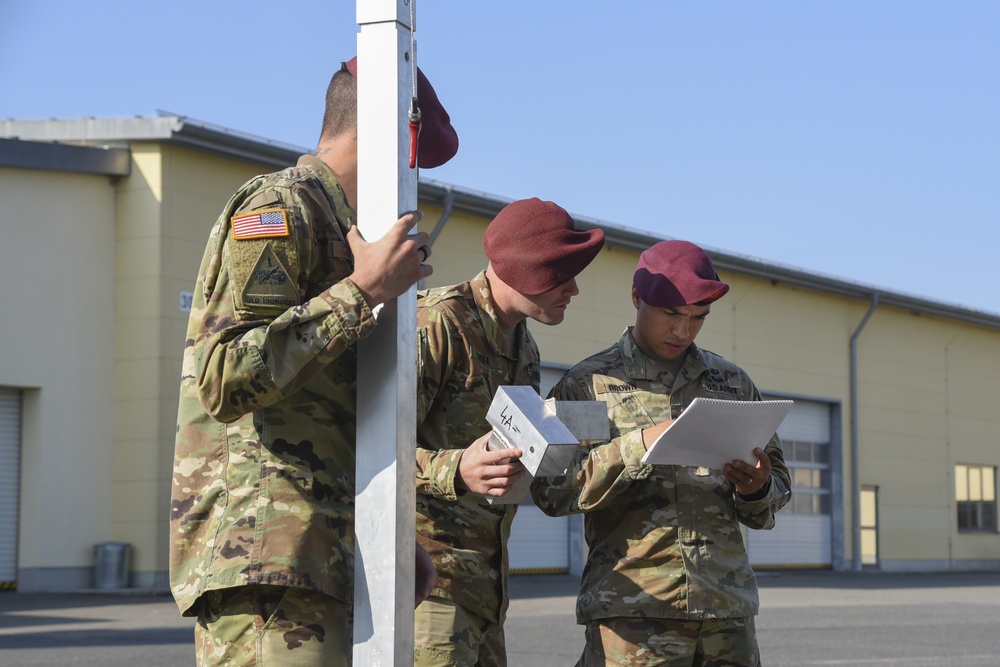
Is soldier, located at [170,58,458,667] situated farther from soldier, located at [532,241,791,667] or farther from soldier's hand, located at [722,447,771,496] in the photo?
soldier's hand, located at [722,447,771,496]

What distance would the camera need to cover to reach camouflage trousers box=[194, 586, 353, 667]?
8.21ft

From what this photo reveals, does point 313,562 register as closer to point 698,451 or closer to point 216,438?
point 216,438

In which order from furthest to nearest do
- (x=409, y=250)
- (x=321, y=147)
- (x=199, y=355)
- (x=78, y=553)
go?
(x=78, y=553), (x=321, y=147), (x=199, y=355), (x=409, y=250)

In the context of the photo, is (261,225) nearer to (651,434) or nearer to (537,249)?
(537,249)

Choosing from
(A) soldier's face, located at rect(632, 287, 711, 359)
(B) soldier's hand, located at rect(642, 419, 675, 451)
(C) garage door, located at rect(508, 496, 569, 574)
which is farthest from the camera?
(C) garage door, located at rect(508, 496, 569, 574)

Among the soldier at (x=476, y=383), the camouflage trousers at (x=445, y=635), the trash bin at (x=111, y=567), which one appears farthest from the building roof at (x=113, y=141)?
the camouflage trousers at (x=445, y=635)

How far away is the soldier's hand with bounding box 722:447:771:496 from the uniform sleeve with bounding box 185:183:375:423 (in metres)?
1.59

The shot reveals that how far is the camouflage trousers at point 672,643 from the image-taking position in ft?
12.6

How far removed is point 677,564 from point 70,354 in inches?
628

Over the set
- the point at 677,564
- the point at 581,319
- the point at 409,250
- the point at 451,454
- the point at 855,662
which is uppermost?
the point at 581,319

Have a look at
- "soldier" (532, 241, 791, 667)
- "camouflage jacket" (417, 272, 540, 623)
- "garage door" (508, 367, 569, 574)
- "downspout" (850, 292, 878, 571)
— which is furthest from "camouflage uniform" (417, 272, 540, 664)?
"downspout" (850, 292, 878, 571)

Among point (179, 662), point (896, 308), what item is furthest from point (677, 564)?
point (896, 308)

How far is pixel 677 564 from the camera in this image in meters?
3.90

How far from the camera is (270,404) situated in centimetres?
248
